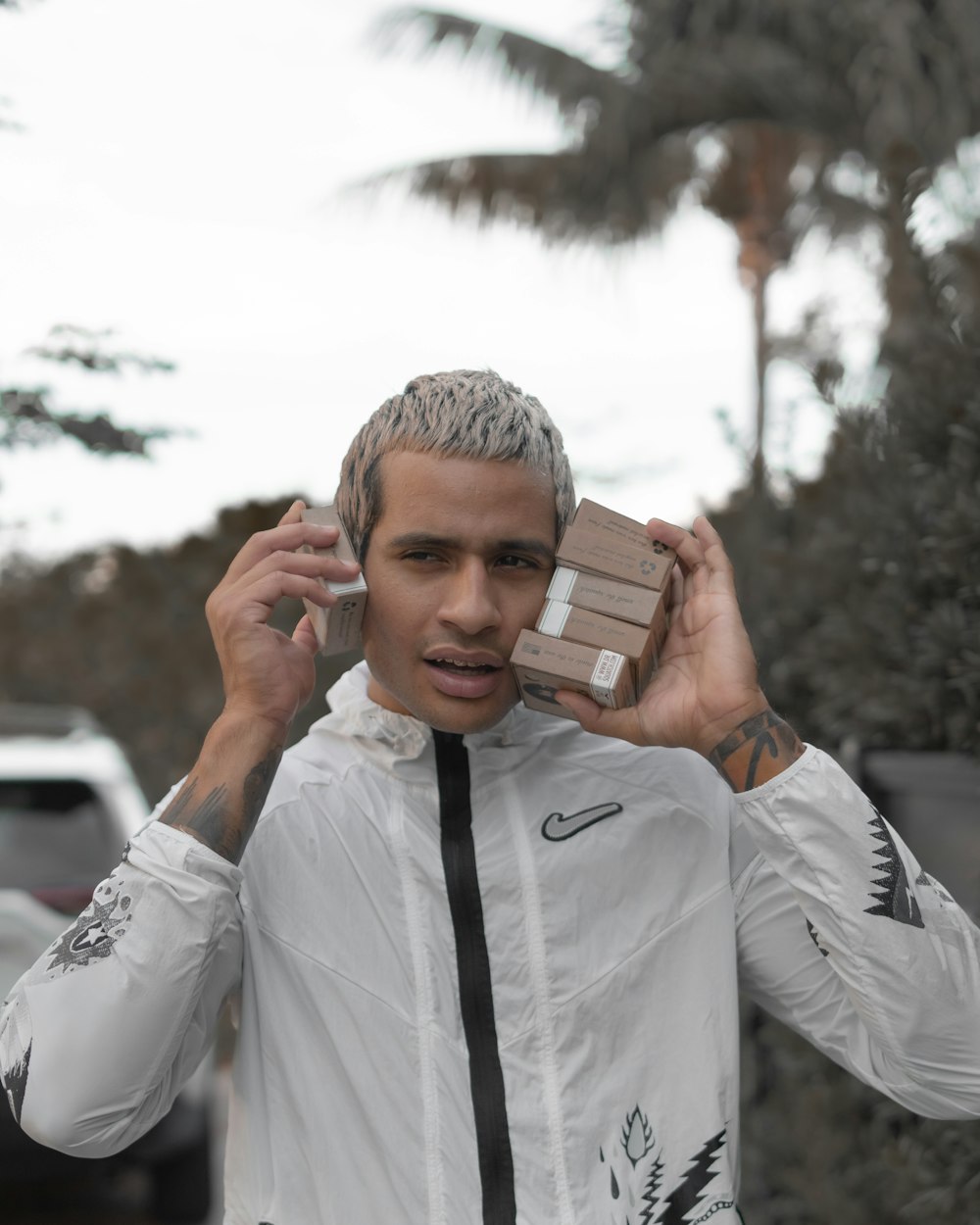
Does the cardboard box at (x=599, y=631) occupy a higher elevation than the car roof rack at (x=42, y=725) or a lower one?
higher

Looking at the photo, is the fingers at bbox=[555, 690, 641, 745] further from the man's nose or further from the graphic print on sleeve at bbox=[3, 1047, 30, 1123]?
the graphic print on sleeve at bbox=[3, 1047, 30, 1123]

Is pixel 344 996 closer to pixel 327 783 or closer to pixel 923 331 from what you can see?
pixel 327 783

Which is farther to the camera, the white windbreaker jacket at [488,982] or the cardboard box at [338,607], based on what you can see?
the cardboard box at [338,607]

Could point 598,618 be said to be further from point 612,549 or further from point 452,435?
point 452,435

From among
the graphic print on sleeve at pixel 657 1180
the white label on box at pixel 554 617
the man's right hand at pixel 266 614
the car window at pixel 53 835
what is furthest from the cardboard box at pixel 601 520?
the car window at pixel 53 835

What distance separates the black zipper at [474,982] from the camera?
6.02 feet

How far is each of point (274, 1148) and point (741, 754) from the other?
796mm

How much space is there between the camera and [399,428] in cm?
210

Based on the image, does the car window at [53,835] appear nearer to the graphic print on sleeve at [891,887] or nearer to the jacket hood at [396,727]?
the jacket hood at [396,727]

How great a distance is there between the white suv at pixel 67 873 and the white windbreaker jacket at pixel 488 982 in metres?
3.08

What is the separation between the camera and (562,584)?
2045mm

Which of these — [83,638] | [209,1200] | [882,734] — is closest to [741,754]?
[882,734]

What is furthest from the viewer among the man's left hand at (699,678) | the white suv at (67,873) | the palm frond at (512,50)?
the palm frond at (512,50)

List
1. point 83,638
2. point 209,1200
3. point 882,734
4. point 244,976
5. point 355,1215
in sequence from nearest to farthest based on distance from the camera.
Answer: point 355,1215, point 244,976, point 882,734, point 209,1200, point 83,638
